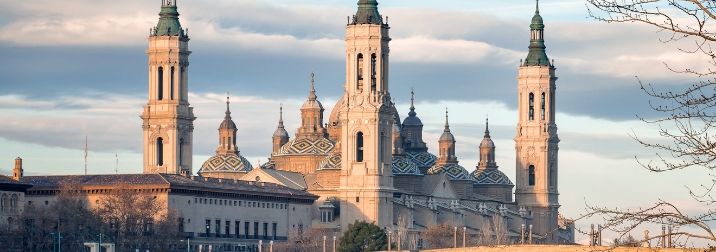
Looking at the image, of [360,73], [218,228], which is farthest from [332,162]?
[218,228]

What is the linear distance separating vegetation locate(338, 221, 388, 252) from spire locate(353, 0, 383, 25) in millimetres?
21681

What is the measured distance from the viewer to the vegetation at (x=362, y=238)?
170 meters

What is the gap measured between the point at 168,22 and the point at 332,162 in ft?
69.1

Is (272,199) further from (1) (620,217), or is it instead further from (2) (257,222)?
(1) (620,217)

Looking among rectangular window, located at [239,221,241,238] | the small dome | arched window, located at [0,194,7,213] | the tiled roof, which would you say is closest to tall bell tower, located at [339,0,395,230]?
the tiled roof

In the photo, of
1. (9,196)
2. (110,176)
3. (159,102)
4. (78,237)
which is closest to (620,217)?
(78,237)

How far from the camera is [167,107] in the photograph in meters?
188

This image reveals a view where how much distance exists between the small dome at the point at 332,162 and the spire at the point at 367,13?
50.7ft

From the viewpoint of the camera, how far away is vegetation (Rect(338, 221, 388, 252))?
170 meters

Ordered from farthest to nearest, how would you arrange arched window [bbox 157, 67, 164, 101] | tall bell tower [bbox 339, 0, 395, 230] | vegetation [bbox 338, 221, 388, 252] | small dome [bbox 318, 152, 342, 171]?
small dome [bbox 318, 152, 342, 171]
arched window [bbox 157, 67, 164, 101]
tall bell tower [bbox 339, 0, 395, 230]
vegetation [bbox 338, 221, 388, 252]

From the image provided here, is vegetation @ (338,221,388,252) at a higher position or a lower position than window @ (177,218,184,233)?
lower

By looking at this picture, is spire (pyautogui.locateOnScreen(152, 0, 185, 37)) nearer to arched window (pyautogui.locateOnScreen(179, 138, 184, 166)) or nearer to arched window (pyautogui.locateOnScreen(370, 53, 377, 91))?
arched window (pyautogui.locateOnScreen(179, 138, 184, 166))

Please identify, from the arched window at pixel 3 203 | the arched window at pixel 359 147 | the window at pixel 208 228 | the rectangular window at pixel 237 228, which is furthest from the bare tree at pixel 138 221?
the arched window at pixel 359 147

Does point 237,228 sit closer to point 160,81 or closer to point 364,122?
point 364,122
